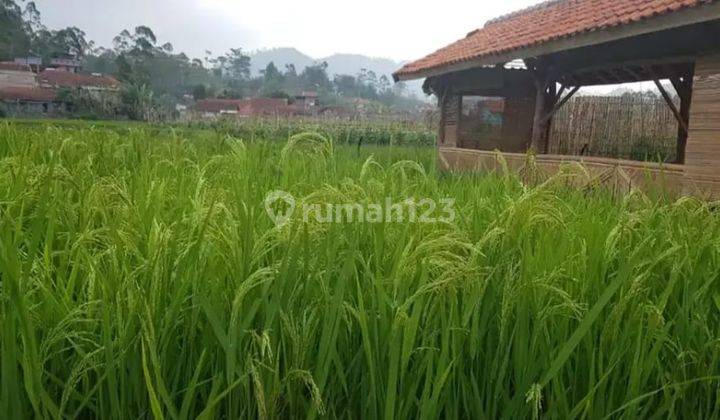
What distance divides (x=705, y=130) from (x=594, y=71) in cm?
392

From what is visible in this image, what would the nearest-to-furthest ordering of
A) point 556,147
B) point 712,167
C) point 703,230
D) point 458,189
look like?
point 703,230, point 458,189, point 712,167, point 556,147

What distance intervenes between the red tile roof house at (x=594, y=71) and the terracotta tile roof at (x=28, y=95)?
146ft

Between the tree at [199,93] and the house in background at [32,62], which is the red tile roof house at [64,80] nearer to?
the house in background at [32,62]

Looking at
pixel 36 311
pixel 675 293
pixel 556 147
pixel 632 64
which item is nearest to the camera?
pixel 36 311

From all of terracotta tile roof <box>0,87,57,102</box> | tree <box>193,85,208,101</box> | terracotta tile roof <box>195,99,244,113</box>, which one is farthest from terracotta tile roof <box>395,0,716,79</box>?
tree <box>193,85,208,101</box>

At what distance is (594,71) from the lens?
886 centimetres

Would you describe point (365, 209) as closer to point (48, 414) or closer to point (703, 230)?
point (48, 414)

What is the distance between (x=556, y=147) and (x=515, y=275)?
40.5ft

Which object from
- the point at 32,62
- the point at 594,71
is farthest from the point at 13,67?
the point at 594,71

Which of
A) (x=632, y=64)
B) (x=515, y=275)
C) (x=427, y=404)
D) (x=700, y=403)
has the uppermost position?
(x=632, y=64)

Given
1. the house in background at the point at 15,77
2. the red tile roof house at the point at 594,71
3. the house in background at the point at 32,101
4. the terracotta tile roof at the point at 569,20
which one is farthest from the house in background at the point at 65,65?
the terracotta tile roof at the point at 569,20

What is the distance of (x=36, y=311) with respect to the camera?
1.03 m

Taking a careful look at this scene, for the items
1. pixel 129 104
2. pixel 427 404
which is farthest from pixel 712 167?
pixel 129 104

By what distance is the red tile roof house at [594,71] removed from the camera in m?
5.19
